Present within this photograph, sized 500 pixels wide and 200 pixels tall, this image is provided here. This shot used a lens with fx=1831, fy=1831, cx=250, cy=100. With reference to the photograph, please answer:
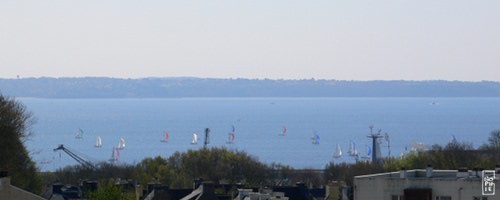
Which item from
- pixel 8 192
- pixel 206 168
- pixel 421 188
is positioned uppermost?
pixel 206 168

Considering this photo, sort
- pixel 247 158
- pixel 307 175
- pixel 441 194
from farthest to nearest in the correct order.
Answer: pixel 307 175
pixel 247 158
pixel 441 194

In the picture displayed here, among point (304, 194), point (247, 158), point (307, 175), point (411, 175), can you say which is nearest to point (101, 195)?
point (411, 175)

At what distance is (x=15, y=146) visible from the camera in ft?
183

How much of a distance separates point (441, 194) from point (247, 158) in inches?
2996

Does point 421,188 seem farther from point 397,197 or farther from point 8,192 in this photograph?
point 8,192

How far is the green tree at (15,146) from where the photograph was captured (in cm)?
5419

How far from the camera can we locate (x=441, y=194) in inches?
1178

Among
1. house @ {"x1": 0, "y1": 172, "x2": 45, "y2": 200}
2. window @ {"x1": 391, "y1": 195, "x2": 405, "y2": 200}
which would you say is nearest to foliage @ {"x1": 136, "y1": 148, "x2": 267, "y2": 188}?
house @ {"x1": 0, "y1": 172, "x2": 45, "y2": 200}

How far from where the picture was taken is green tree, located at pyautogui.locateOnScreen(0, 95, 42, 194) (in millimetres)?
54188

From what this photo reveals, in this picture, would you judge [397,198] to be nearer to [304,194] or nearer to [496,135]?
[304,194]

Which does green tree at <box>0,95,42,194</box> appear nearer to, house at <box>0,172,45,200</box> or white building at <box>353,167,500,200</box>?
house at <box>0,172,45,200</box>

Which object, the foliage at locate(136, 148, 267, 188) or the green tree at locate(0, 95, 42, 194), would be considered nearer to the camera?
the green tree at locate(0, 95, 42, 194)

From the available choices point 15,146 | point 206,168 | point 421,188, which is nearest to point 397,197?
point 421,188

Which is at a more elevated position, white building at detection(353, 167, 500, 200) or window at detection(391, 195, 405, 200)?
white building at detection(353, 167, 500, 200)
